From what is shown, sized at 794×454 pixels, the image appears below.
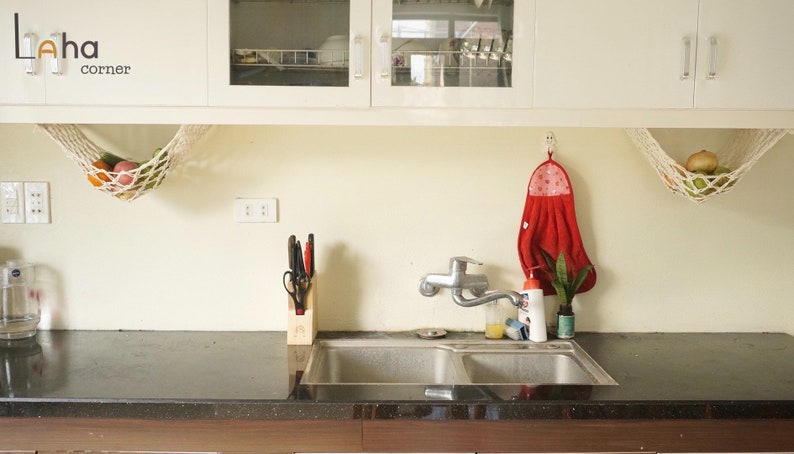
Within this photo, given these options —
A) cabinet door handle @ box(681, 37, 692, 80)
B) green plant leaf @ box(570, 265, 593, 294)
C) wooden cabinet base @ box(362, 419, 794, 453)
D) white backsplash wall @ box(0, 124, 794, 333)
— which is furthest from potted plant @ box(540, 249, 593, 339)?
cabinet door handle @ box(681, 37, 692, 80)

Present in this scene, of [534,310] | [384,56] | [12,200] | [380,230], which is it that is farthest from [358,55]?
[12,200]

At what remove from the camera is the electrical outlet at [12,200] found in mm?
1904

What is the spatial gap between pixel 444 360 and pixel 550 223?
0.56 meters

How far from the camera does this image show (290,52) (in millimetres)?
1588

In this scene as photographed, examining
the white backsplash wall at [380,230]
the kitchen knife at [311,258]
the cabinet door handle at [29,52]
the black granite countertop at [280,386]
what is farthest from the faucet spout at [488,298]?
the cabinet door handle at [29,52]

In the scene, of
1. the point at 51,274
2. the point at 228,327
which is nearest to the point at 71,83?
the point at 51,274

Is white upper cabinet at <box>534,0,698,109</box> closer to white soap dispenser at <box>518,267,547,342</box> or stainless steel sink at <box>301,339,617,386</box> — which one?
white soap dispenser at <box>518,267,547,342</box>

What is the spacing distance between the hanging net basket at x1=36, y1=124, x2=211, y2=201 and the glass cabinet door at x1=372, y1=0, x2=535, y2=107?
632 millimetres

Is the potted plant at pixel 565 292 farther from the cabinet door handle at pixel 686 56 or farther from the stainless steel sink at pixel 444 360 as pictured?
the cabinet door handle at pixel 686 56

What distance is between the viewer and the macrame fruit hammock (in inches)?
75.6

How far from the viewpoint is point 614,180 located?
196 centimetres

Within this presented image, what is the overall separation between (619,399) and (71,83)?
158 cm

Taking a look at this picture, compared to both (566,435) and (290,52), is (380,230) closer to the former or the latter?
(290,52)

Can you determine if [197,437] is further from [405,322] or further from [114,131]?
[114,131]
